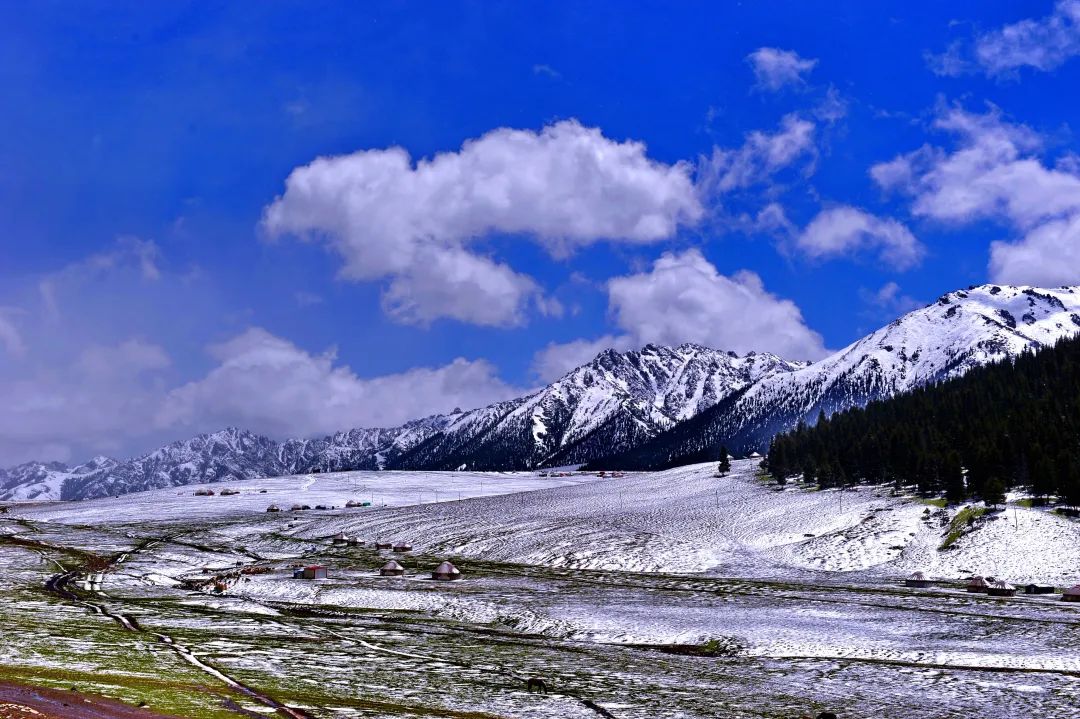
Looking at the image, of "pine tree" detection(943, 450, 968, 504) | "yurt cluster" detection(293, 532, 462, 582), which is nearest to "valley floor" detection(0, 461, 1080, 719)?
"yurt cluster" detection(293, 532, 462, 582)

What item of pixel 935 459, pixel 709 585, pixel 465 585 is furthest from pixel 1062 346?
pixel 465 585

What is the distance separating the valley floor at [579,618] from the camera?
28.6 metres

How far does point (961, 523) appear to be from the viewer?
80.4 m

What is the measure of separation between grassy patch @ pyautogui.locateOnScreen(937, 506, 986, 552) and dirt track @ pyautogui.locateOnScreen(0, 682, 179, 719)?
72498 millimetres

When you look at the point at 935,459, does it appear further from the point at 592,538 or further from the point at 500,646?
the point at 500,646

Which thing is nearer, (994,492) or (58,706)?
(58,706)

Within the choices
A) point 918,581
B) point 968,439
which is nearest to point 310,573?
point 918,581

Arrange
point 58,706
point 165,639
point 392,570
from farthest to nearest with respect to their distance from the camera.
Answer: point 392,570
point 165,639
point 58,706

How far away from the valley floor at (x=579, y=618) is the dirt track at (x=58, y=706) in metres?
0.83

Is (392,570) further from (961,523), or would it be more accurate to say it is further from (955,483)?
(955,483)

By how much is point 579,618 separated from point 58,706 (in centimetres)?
3240

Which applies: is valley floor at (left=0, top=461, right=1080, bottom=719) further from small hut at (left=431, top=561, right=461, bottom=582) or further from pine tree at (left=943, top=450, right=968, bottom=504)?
pine tree at (left=943, top=450, right=968, bottom=504)

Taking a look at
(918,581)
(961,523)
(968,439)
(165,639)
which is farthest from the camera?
(968,439)

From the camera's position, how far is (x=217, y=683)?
28.3 metres
